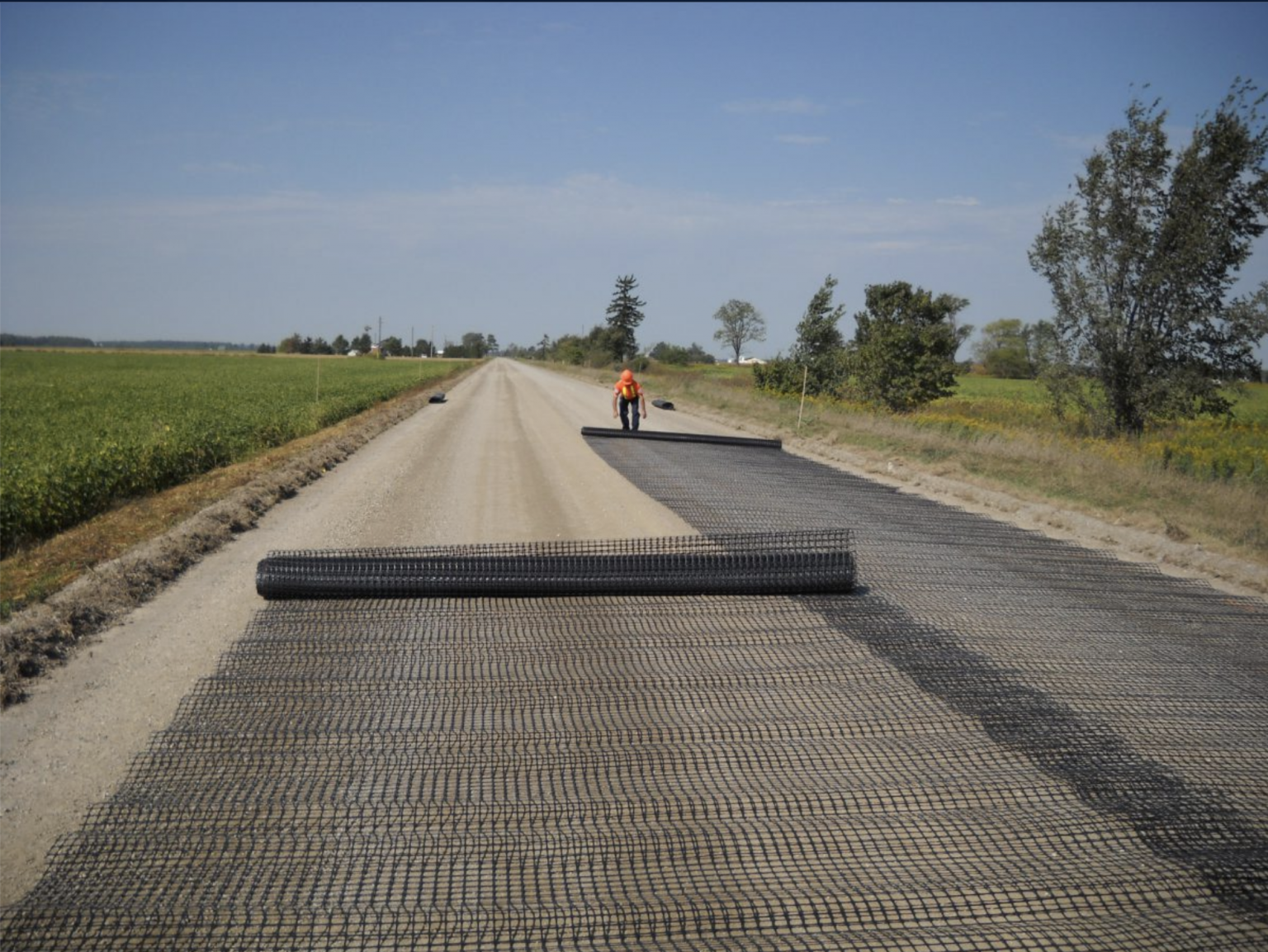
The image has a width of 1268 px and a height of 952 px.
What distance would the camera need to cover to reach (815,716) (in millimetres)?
3729

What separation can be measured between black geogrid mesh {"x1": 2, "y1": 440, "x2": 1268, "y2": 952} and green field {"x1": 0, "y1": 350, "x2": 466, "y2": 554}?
5.60 metres

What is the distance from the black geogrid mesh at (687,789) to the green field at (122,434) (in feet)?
18.4

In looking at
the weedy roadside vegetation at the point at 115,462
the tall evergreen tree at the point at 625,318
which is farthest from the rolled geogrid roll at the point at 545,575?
the tall evergreen tree at the point at 625,318

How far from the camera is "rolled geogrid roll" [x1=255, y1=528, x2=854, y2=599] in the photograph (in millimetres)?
5234

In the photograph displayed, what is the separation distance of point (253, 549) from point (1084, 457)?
11.8 m

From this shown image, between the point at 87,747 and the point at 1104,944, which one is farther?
the point at 87,747

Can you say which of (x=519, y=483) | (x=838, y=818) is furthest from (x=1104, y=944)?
(x=519, y=483)

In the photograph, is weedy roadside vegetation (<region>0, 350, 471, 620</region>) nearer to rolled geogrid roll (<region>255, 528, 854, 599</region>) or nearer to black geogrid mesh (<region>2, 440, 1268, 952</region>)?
rolled geogrid roll (<region>255, 528, 854, 599</region>)

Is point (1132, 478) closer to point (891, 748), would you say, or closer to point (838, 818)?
point (891, 748)

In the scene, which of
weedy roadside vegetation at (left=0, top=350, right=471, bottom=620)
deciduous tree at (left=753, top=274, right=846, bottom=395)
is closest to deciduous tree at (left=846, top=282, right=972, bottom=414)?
deciduous tree at (left=753, top=274, right=846, bottom=395)

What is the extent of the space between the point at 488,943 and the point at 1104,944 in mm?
1734

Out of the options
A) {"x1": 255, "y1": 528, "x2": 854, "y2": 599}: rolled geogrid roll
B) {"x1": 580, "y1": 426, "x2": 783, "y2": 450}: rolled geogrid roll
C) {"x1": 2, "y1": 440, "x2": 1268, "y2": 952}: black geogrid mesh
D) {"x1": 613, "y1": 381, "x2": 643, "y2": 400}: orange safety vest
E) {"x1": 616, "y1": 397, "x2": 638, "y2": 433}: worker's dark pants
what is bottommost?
{"x1": 2, "y1": 440, "x2": 1268, "y2": 952}: black geogrid mesh

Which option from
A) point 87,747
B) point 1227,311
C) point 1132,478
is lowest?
point 87,747

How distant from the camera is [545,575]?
213 inches
